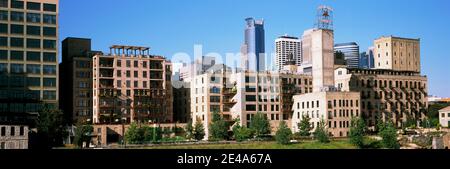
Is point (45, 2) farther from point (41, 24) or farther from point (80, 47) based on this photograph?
point (80, 47)

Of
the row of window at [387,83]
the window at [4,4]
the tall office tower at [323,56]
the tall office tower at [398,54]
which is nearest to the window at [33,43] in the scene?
the window at [4,4]

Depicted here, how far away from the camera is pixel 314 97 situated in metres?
107

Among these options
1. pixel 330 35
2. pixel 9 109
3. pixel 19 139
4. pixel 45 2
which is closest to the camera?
pixel 19 139

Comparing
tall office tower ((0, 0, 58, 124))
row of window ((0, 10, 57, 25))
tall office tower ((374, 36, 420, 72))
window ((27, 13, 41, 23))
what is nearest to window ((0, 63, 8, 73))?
tall office tower ((0, 0, 58, 124))

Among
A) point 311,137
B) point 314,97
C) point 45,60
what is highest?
point 45,60

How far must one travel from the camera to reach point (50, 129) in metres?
82.7

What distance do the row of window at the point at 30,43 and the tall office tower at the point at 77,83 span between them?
1033 cm

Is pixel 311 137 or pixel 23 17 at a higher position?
pixel 23 17

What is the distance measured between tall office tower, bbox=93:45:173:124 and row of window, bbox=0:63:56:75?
35.8 ft

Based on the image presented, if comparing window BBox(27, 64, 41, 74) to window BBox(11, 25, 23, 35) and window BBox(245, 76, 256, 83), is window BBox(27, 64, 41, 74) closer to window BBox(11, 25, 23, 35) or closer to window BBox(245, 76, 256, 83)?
window BBox(11, 25, 23, 35)

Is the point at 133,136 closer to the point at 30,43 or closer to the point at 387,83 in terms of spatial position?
the point at 30,43

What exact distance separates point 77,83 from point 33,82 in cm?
1251
